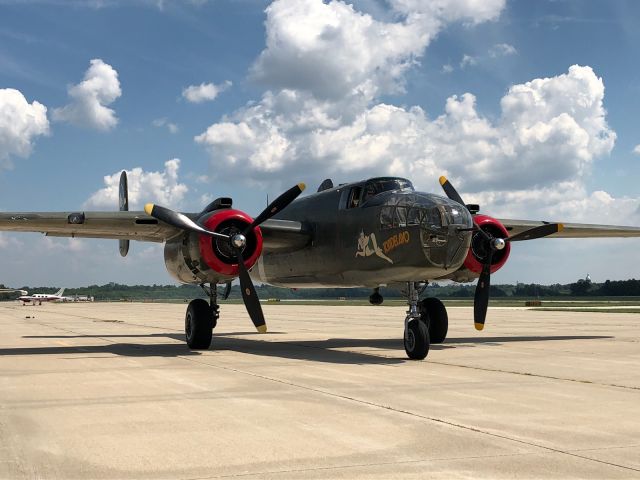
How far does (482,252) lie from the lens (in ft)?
61.2

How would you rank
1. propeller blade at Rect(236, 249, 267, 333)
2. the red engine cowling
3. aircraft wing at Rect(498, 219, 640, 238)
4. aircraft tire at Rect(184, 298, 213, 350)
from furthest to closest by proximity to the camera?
aircraft wing at Rect(498, 219, 640, 238) < the red engine cowling < aircraft tire at Rect(184, 298, 213, 350) < propeller blade at Rect(236, 249, 267, 333)

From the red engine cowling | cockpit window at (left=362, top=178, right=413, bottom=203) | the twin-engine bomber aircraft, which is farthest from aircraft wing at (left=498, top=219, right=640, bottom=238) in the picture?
cockpit window at (left=362, top=178, right=413, bottom=203)

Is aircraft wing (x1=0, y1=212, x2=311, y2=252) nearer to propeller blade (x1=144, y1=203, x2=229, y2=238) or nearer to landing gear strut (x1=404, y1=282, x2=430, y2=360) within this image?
propeller blade (x1=144, y1=203, x2=229, y2=238)

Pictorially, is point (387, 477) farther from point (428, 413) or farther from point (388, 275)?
point (388, 275)

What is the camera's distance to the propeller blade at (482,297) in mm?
16641

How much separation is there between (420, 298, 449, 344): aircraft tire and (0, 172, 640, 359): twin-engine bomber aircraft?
0.03m

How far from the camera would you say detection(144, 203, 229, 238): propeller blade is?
16.0 m

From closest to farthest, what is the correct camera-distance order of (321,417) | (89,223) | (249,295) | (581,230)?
(321,417), (249,295), (89,223), (581,230)

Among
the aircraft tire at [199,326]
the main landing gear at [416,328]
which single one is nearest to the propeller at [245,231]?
the aircraft tire at [199,326]

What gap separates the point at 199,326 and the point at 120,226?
379 cm

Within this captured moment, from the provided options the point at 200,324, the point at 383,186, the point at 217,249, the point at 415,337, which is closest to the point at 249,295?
the point at 217,249

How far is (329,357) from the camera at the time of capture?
1555 centimetres

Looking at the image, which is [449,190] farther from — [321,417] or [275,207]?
[321,417]

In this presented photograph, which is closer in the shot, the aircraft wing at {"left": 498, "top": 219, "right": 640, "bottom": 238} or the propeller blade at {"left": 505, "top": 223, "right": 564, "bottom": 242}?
the propeller blade at {"left": 505, "top": 223, "right": 564, "bottom": 242}
